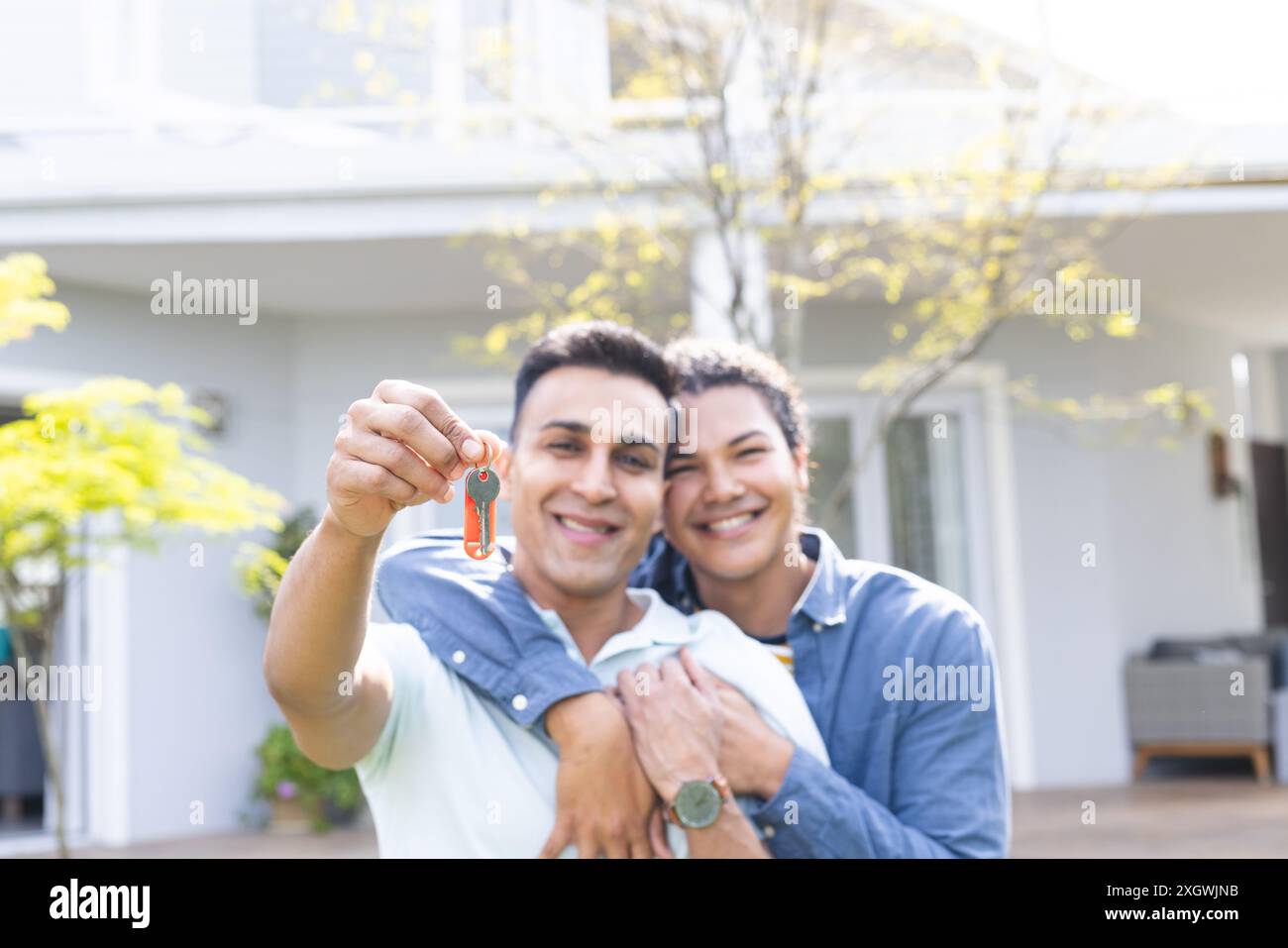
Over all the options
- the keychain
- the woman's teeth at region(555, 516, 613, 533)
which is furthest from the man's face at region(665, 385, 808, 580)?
the keychain

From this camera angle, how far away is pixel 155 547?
5.91m

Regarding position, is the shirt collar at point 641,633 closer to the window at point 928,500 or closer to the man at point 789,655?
the man at point 789,655

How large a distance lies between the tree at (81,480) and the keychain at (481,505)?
4032 millimetres

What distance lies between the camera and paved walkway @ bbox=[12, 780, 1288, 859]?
20.3ft

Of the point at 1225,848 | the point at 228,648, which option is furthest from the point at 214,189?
the point at 1225,848

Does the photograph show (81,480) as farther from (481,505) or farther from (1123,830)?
(1123,830)

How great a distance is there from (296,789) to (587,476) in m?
6.41

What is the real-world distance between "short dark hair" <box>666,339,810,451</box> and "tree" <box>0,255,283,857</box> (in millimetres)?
3689

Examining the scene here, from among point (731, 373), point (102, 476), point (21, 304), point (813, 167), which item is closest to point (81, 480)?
point (102, 476)

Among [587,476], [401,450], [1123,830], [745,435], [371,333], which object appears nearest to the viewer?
[401,450]

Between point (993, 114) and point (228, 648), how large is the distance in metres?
4.89

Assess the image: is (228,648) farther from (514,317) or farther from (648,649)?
(648,649)

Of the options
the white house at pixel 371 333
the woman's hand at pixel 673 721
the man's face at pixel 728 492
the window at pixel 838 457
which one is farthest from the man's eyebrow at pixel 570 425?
the window at pixel 838 457

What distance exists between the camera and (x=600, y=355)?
5.03ft
